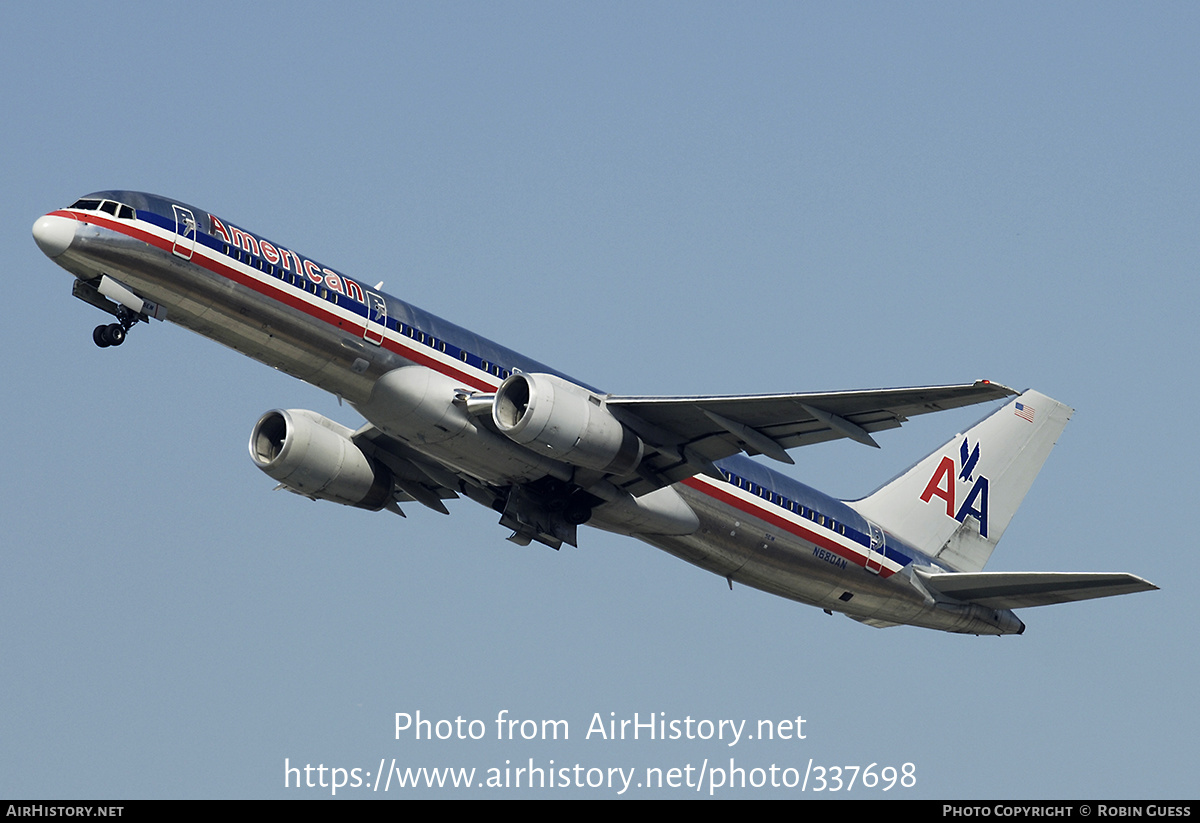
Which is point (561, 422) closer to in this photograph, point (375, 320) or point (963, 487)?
point (375, 320)

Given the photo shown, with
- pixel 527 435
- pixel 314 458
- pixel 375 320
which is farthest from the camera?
pixel 314 458

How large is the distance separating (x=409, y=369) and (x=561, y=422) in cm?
364

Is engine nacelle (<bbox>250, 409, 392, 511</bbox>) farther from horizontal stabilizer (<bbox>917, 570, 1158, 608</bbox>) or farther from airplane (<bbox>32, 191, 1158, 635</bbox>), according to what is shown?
horizontal stabilizer (<bbox>917, 570, 1158, 608</bbox>)

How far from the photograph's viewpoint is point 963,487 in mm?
47000

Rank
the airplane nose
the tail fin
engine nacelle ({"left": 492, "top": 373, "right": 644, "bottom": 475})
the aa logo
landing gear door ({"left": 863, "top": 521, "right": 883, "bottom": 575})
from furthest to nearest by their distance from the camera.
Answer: the aa logo, the tail fin, landing gear door ({"left": 863, "top": 521, "right": 883, "bottom": 575}), engine nacelle ({"left": 492, "top": 373, "right": 644, "bottom": 475}), the airplane nose

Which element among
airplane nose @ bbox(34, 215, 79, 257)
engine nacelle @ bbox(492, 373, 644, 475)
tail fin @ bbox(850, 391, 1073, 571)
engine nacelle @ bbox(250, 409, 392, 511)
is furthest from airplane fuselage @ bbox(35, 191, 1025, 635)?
tail fin @ bbox(850, 391, 1073, 571)

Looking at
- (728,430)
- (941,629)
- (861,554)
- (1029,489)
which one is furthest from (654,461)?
(1029,489)

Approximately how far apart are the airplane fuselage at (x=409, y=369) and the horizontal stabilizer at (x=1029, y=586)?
2182 millimetres

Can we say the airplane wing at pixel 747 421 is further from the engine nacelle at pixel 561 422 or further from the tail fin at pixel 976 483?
the tail fin at pixel 976 483

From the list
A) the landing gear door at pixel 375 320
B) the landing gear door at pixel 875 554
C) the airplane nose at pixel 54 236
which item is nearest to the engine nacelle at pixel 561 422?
the landing gear door at pixel 375 320

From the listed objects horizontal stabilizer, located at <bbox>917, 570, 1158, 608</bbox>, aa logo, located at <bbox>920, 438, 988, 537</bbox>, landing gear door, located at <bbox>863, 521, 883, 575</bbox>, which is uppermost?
aa logo, located at <bbox>920, 438, 988, 537</bbox>

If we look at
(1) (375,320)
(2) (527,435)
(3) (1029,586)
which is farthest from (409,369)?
(3) (1029,586)

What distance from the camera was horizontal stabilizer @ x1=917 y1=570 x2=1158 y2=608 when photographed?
124 feet

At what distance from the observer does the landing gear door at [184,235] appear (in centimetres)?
3297
